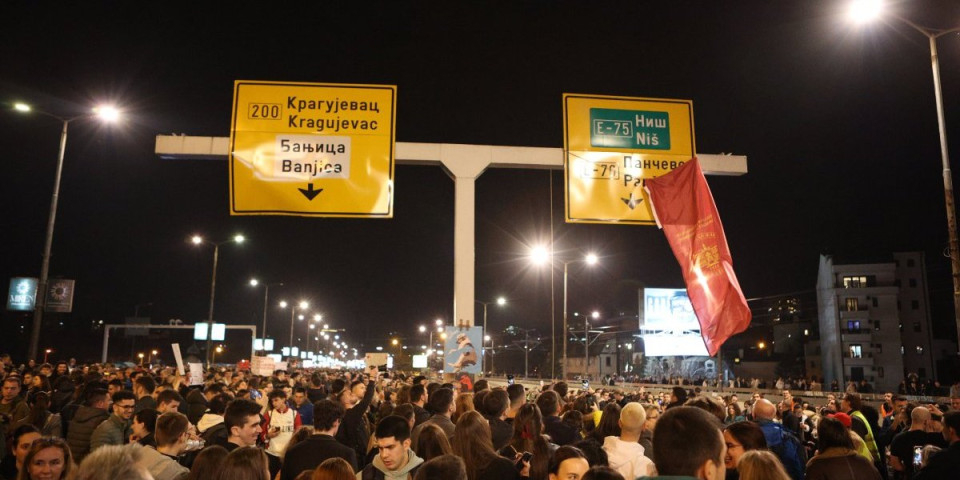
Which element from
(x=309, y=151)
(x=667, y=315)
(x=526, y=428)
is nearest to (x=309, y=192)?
(x=309, y=151)

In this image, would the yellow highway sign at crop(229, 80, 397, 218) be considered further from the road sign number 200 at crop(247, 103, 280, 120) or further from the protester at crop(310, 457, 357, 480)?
the protester at crop(310, 457, 357, 480)

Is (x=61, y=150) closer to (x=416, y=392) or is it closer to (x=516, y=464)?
(x=416, y=392)

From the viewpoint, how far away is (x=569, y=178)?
13812 mm

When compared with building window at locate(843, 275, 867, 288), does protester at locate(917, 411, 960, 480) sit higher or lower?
lower

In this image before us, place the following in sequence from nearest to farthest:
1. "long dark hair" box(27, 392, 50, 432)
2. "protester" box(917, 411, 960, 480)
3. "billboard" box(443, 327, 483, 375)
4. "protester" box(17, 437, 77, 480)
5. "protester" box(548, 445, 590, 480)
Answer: "protester" box(548, 445, 590, 480) < "protester" box(17, 437, 77, 480) < "protester" box(917, 411, 960, 480) < "long dark hair" box(27, 392, 50, 432) < "billboard" box(443, 327, 483, 375)

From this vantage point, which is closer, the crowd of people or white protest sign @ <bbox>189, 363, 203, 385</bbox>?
the crowd of people

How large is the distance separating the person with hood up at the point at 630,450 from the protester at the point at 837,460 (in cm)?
143

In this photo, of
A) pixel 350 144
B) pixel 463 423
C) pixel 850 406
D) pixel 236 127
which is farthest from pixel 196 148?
pixel 850 406

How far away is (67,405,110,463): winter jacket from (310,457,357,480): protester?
611 cm

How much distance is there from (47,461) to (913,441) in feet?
31.7

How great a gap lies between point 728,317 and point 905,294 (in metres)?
90.7

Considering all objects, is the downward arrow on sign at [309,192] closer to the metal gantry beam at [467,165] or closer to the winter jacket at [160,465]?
the metal gantry beam at [467,165]

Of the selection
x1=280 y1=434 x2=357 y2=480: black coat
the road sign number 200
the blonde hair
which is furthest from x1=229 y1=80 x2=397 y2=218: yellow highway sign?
the blonde hair

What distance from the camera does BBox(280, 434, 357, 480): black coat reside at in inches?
250
